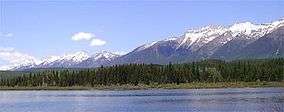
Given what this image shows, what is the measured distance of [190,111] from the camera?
3100 inches

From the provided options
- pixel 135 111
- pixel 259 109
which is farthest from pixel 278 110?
pixel 135 111

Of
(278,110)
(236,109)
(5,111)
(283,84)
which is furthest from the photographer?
(283,84)

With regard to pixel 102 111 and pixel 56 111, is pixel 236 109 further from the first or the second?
pixel 56 111

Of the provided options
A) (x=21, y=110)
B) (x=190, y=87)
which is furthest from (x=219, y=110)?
(x=190, y=87)

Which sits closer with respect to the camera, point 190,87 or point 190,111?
point 190,111

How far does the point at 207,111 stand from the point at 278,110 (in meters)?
9.25

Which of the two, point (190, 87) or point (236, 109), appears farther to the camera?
point (190, 87)

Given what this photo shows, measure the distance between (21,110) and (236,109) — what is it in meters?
30.8

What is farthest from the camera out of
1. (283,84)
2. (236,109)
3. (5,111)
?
(283,84)

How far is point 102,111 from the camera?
82375 mm

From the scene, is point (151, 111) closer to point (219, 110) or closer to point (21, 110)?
point (219, 110)

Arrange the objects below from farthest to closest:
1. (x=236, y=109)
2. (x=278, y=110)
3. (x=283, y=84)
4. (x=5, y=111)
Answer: (x=283, y=84), (x=5, y=111), (x=236, y=109), (x=278, y=110)

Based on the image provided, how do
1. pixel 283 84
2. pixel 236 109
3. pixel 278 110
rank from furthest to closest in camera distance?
pixel 283 84 → pixel 236 109 → pixel 278 110

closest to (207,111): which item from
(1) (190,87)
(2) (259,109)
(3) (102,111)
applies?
(2) (259,109)
